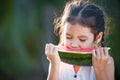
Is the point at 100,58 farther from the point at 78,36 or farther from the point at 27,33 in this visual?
the point at 27,33

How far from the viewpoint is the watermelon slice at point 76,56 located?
4.32 ft

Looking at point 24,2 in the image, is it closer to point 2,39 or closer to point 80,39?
point 2,39

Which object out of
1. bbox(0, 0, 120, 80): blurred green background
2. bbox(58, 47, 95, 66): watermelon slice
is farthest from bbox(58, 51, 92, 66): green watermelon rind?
bbox(0, 0, 120, 80): blurred green background

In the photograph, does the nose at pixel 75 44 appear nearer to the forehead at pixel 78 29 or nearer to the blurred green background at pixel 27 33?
the forehead at pixel 78 29

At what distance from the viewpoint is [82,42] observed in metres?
1.33

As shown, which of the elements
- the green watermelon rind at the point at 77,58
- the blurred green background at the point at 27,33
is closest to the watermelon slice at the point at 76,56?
the green watermelon rind at the point at 77,58

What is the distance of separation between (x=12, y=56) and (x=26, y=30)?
136mm

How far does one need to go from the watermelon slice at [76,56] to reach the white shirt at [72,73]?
0.8 inches

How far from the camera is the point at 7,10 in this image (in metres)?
1.59

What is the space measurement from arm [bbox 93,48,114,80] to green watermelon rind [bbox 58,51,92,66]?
4 centimetres

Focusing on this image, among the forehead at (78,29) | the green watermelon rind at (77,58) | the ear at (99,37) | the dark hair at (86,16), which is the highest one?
the dark hair at (86,16)

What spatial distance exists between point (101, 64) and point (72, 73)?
0.46ft

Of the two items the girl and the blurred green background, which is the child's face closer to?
the girl

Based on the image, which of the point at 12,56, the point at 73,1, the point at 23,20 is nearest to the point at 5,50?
the point at 12,56
